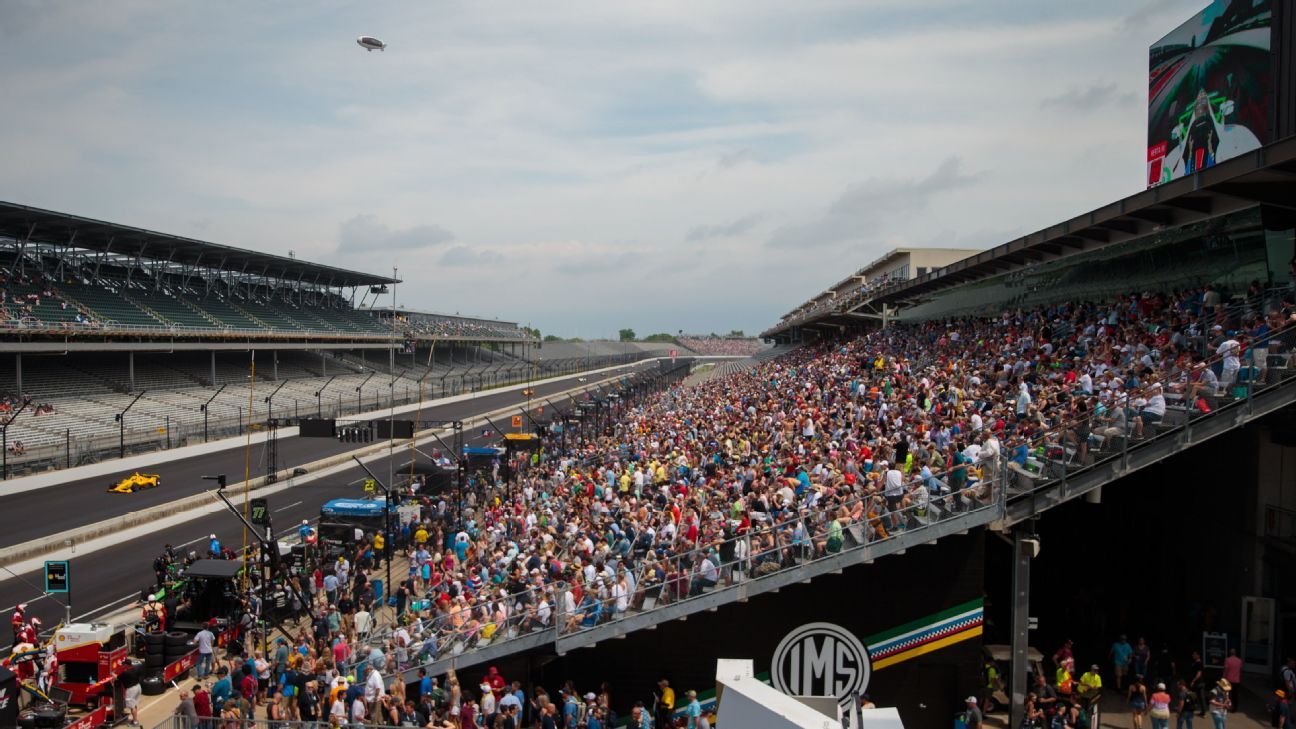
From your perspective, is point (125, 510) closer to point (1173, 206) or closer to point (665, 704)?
point (665, 704)

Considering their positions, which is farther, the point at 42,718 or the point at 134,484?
the point at 134,484

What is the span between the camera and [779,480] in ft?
50.1

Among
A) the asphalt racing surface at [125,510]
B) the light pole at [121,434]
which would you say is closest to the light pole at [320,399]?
the asphalt racing surface at [125,510]

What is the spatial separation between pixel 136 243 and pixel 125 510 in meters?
31.8

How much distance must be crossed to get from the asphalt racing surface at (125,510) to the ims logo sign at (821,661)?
38.1 feet

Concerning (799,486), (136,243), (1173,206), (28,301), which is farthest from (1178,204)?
(136,243)

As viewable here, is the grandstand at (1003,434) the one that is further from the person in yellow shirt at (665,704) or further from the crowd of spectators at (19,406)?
the crowd of spectators at (19,406)

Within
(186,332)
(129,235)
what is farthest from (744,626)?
(129,235)

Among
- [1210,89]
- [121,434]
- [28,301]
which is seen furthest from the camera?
[28,301]

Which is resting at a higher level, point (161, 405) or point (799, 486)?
point (799, 486)

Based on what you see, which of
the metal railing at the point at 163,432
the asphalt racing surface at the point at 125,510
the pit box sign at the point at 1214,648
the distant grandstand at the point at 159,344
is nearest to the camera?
the pit box sign at the point at 1214,648

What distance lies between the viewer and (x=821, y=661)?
41.7ft

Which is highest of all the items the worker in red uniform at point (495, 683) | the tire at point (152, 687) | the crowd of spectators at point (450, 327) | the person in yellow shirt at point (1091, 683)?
the crowd of spectators at point (450, 327)

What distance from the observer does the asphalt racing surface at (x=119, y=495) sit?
82.0 ft
